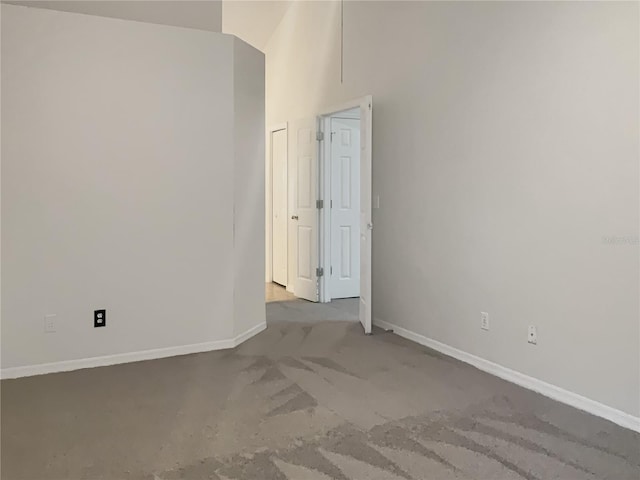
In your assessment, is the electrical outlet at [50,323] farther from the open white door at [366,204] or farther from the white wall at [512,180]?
the white wall at [512,180]

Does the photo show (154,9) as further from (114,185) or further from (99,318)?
(99,318)

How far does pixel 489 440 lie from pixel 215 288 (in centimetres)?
237

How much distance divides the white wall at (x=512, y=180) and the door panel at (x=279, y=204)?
1.94 metres

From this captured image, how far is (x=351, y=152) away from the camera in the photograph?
6.27m

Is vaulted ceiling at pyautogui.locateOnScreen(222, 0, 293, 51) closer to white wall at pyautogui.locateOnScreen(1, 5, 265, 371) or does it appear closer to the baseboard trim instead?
white wall at pyautogui.locateOnScreen(1, 5, 265, 371)

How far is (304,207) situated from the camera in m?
6.33

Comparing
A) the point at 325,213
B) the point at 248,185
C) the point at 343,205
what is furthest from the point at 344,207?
the point at 248,185

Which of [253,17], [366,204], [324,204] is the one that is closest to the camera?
[366,204]

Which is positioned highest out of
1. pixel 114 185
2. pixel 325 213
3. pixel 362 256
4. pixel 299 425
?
pixel 114 185

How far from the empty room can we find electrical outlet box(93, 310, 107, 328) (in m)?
0.04

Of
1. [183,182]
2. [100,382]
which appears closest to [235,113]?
[183,182]

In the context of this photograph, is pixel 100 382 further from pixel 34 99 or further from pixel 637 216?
pixel 637 216

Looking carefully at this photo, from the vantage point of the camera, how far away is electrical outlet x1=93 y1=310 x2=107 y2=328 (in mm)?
3842

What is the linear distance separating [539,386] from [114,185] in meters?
3.06
